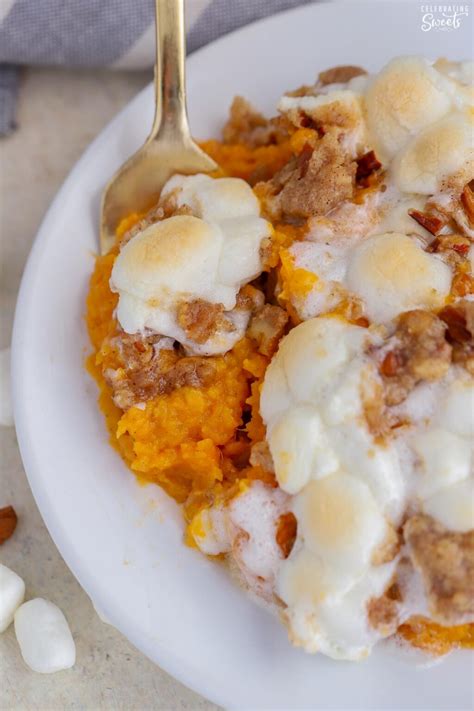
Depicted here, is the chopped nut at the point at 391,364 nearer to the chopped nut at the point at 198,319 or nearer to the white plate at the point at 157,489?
the chopped nut at the point at 198,319

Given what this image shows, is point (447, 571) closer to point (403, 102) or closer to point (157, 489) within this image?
point (157, 489)

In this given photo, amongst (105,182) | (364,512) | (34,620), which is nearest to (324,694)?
(364,512)

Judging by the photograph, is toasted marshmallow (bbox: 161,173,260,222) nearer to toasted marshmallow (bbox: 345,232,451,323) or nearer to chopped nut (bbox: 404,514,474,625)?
toasted marshmallow (bbox: 345,232,451,323)

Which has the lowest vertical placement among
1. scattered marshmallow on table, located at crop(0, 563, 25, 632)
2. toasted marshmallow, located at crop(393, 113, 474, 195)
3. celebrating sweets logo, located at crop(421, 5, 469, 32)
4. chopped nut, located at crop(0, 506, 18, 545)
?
scattered marshmallow on table, located at crop(0, 563, 25, 632)

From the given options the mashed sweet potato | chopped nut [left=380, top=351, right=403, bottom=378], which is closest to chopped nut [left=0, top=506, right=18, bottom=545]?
the mashed sweet potato

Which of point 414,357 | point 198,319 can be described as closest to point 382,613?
point 414,357

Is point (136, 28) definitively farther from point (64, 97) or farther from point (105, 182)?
point (105, 182)

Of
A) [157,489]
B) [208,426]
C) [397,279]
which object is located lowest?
[157,489]

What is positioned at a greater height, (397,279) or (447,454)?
(397,279)
